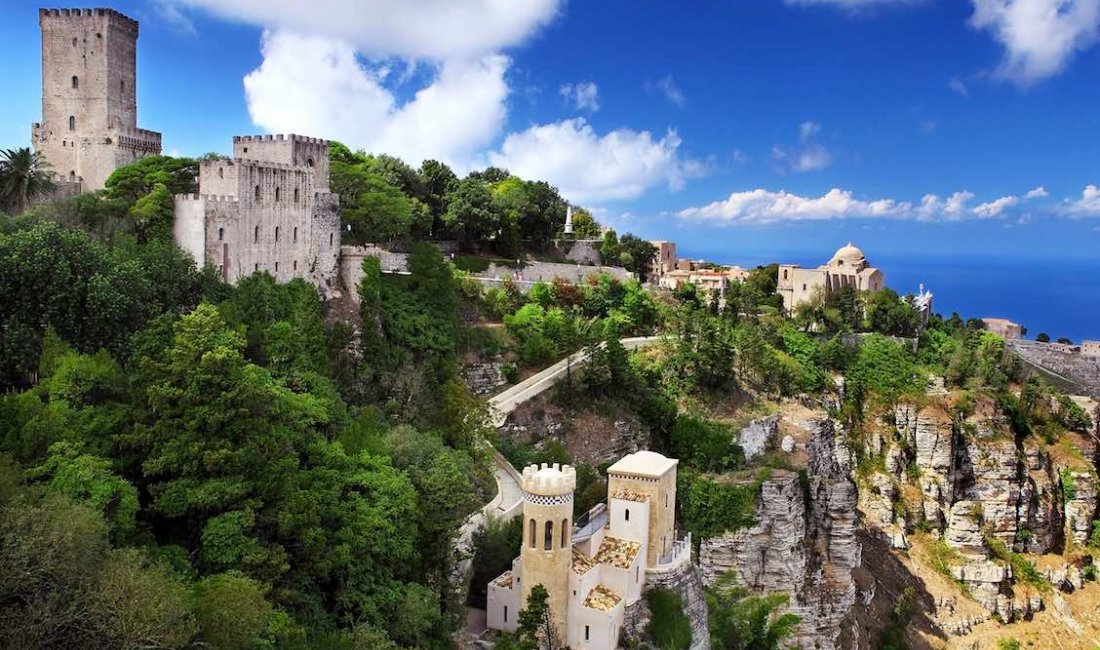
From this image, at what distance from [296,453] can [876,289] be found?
49.4 meters

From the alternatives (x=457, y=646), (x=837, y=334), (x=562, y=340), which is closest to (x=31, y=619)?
(x=457, y=646)

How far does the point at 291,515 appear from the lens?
1956 centimetres

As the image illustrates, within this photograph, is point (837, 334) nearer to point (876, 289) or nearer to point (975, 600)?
point (876, 289)

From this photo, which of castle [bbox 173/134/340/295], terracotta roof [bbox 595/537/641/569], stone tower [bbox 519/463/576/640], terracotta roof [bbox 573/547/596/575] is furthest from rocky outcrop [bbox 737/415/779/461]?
castle [bbox 173/134/340/295]

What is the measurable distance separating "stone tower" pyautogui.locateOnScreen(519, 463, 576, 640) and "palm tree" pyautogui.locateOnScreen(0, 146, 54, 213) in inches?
828

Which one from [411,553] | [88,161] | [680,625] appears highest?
[88,161]

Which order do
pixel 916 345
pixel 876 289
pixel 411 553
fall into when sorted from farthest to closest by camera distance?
pixel 876 289 → pixel 916 345 → pixel 411 553

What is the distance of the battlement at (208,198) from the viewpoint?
2942 cm

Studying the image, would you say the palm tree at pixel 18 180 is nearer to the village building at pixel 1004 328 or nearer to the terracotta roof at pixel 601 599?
the terracotta roof at pixel 601 599

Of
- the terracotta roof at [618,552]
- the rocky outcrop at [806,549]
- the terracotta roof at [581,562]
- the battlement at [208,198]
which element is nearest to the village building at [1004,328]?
the rocky outcrop at [806,549]

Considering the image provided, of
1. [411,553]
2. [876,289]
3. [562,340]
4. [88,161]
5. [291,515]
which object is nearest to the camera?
[291,515]

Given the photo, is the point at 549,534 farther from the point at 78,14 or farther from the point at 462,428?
the point at 78,14

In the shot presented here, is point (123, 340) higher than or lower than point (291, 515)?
higher

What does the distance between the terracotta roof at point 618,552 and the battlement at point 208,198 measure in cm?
1693
